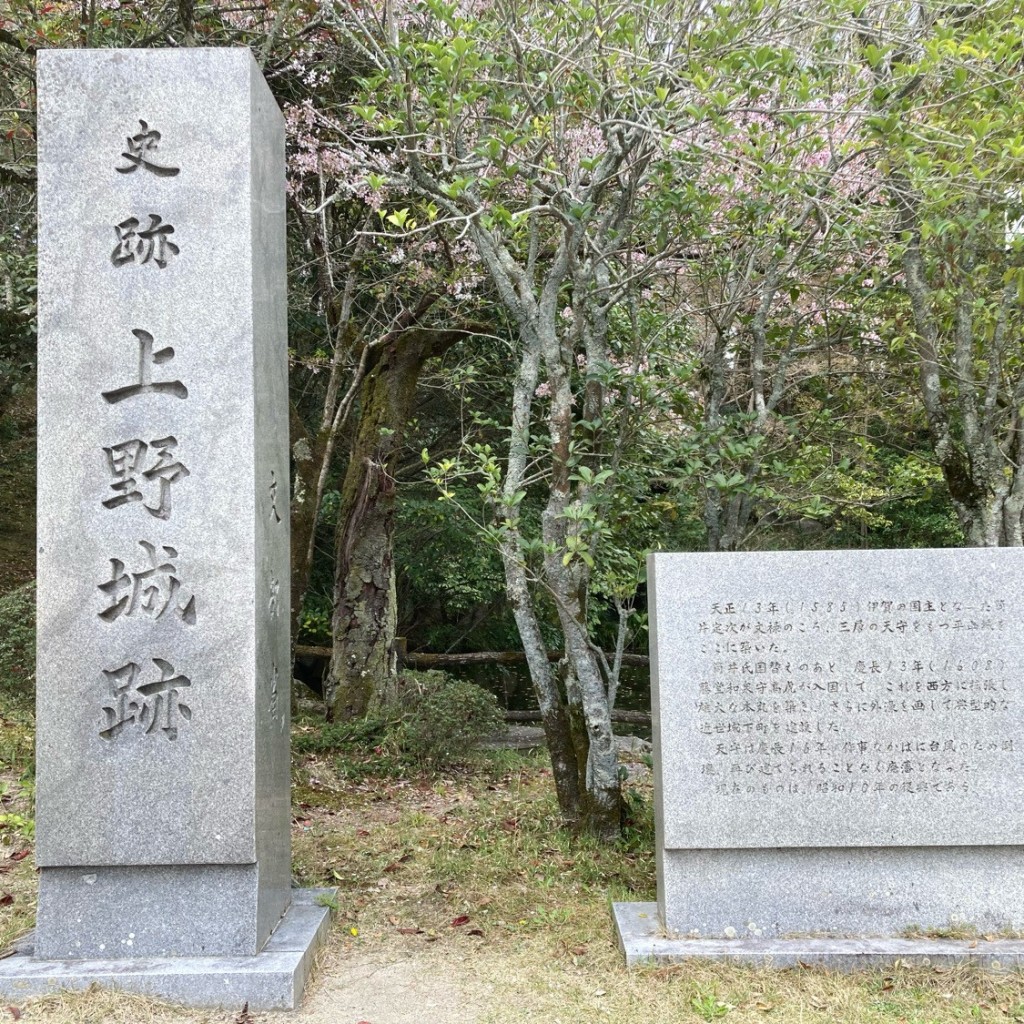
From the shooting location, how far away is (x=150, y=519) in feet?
11.9

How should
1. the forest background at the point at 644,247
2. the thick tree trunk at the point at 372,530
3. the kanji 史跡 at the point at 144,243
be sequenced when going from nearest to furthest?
the kanji 史跡 at the point at 144,243
the forest background at the point at 644,247
the thick tree trunk at the point at 372,530

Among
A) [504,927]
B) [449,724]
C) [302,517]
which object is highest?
[302,517]

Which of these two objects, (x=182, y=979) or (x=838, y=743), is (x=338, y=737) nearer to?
(x=182, y=979)

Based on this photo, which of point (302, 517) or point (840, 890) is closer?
point (840, 890)

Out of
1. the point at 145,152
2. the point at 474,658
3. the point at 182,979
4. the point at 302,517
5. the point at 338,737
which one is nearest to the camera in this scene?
the point at 182,979

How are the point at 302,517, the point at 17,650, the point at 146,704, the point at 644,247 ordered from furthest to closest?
the point at 302,517, the point at 17,650, the point at 644,247, the point at 146,704

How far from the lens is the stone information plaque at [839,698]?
3848mm

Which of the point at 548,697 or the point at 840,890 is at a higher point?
the point at 548,697

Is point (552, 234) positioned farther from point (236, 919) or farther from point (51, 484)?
point (236, 919)

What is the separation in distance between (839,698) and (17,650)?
209 inches

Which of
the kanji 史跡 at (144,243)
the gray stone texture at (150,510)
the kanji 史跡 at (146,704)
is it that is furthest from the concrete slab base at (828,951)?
the kanji 史跡 at (144,243)

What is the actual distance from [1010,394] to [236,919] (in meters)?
4.91

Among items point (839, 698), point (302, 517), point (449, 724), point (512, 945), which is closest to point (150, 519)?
point (512, 945)

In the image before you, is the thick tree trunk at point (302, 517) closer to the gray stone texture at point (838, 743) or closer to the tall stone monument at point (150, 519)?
the tall stone monument at point (150, 519)
